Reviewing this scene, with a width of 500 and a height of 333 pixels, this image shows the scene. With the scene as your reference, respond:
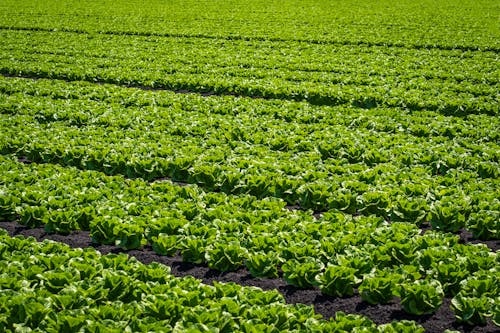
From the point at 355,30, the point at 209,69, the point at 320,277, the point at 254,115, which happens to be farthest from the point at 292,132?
the point at 355,30

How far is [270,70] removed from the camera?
19531 mm

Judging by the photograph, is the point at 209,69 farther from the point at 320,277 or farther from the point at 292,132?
the point at 320,277

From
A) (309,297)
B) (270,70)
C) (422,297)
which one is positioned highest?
(270,70)

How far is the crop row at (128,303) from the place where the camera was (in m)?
5.62

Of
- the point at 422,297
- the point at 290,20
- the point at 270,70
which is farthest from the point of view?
the point at 290,20

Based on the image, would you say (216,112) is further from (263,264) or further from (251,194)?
(263,264)

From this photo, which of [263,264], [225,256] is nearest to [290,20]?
[225,256]

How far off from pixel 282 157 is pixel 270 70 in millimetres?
9208

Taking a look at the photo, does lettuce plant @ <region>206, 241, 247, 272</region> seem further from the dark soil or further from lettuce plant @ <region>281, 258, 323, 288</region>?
lettuce plant @ <region>281, 258, 323, 288</region>

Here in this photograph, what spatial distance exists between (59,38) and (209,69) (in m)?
11.3

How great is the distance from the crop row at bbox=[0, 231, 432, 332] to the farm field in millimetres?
22

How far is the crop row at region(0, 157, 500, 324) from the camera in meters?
6.55

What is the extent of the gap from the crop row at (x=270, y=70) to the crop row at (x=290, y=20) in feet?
9.32

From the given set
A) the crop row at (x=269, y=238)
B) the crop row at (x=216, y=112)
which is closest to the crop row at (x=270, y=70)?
the crop row at (x=216, y=112)
